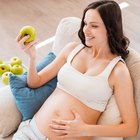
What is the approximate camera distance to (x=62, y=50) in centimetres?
157

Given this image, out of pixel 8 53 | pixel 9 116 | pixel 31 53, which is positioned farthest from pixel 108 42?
pixel 8 53

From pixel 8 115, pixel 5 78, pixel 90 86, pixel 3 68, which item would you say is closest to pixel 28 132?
pixel 8 115

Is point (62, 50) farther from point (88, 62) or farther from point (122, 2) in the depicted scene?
point (122, 2)

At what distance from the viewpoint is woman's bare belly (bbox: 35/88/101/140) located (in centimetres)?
138

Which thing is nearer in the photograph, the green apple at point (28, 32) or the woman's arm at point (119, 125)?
the woman's arm at point (119, 125)

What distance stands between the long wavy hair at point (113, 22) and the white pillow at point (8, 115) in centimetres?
56

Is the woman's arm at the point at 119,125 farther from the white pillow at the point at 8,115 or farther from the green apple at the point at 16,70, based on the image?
the green apple at the point at 16,70

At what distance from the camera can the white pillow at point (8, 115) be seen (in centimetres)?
149

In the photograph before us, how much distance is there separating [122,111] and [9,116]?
560mm

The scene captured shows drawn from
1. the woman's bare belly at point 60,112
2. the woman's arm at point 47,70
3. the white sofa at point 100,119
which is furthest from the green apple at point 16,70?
the woman's bare belly at point 60,112

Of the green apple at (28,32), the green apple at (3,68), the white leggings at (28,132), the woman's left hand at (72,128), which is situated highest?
the green apple at (28,32)

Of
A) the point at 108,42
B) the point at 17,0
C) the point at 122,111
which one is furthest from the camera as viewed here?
the point at 17,0

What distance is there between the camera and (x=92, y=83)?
1366mm

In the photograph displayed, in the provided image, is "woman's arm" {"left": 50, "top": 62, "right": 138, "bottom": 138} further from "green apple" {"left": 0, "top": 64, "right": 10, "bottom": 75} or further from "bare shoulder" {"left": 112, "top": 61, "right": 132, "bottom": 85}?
"green apple" {"left": 0, "top": 64, "right": 10, "bottom": 75}
